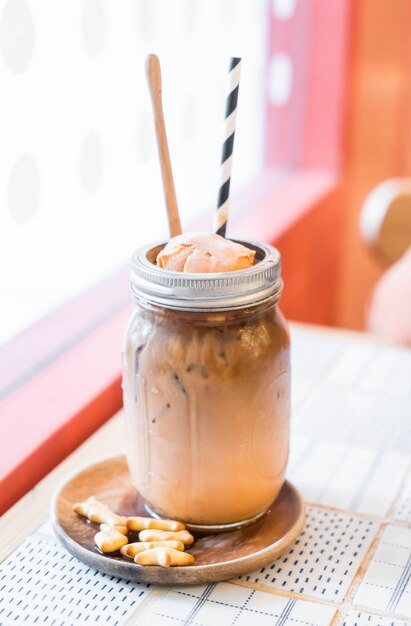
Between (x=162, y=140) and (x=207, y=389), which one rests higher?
(x=162, y=140)

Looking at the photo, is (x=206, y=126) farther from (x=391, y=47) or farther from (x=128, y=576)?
(x=128, y=576)

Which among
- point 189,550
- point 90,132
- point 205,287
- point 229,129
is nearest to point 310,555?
point 189,550

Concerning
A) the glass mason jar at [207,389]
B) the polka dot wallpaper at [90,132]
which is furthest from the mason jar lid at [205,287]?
the polka dot wallpaper at [90,132]

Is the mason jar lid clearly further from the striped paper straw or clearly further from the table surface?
the table surface

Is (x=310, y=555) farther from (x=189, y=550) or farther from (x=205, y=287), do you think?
(x=205, y=287)

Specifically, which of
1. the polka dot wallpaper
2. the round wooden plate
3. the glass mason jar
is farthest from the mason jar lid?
the polka dot wallpaper

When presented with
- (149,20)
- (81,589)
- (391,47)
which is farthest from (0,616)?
(391,47)
